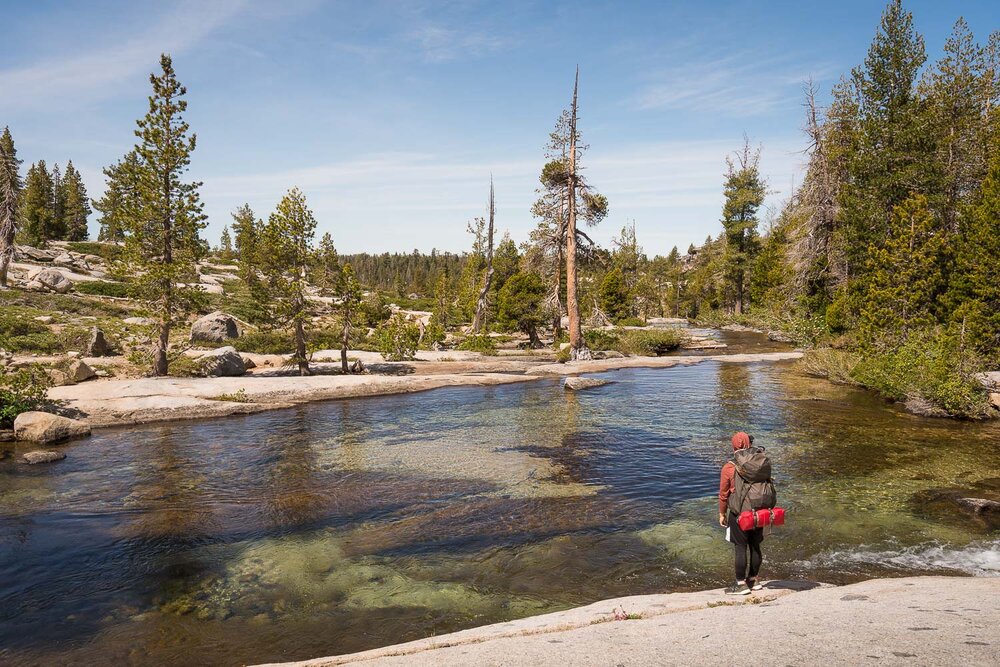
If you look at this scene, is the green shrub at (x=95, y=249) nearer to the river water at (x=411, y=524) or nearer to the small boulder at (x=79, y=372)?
the small boulder at (x=79, y=372)

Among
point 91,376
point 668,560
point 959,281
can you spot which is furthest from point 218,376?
point 959,281

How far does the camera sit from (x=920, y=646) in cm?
476

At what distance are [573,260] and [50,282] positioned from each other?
161ft

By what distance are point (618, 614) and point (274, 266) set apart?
24136 mm

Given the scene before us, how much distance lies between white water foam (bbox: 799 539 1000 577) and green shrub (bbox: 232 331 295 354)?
1277 inches

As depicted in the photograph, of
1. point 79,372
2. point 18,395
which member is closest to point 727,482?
point 18,395

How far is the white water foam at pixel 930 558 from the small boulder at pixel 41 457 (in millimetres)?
18347

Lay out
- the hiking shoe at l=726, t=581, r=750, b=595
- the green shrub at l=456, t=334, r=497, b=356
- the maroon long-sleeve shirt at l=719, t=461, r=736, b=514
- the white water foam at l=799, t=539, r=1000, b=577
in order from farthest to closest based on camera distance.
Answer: the green shrub at l=456, t=334, r=497, b=356 → the white water foam at l=799, t=539, r=1000, b=577 → the maroon long-sleeve shirt at l=719, t=461, r=736, b=514 → the hiking shoe at l=726, t=581, r=750, b=595

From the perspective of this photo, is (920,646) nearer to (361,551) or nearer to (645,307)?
(361,551)

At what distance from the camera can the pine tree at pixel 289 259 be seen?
25438 millimetres

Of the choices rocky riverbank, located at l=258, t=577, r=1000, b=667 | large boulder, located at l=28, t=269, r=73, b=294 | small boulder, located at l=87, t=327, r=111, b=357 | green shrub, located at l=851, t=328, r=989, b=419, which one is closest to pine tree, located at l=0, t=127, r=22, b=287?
large boulder, located at l=28, t=269, r=73, b=294

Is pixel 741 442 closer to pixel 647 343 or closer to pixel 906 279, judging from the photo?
pixel 906 279

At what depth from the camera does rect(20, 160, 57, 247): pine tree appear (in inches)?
2938

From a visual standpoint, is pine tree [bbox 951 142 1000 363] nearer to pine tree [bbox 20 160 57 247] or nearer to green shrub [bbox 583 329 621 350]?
green shrub [bbox 583 329 621 350]
